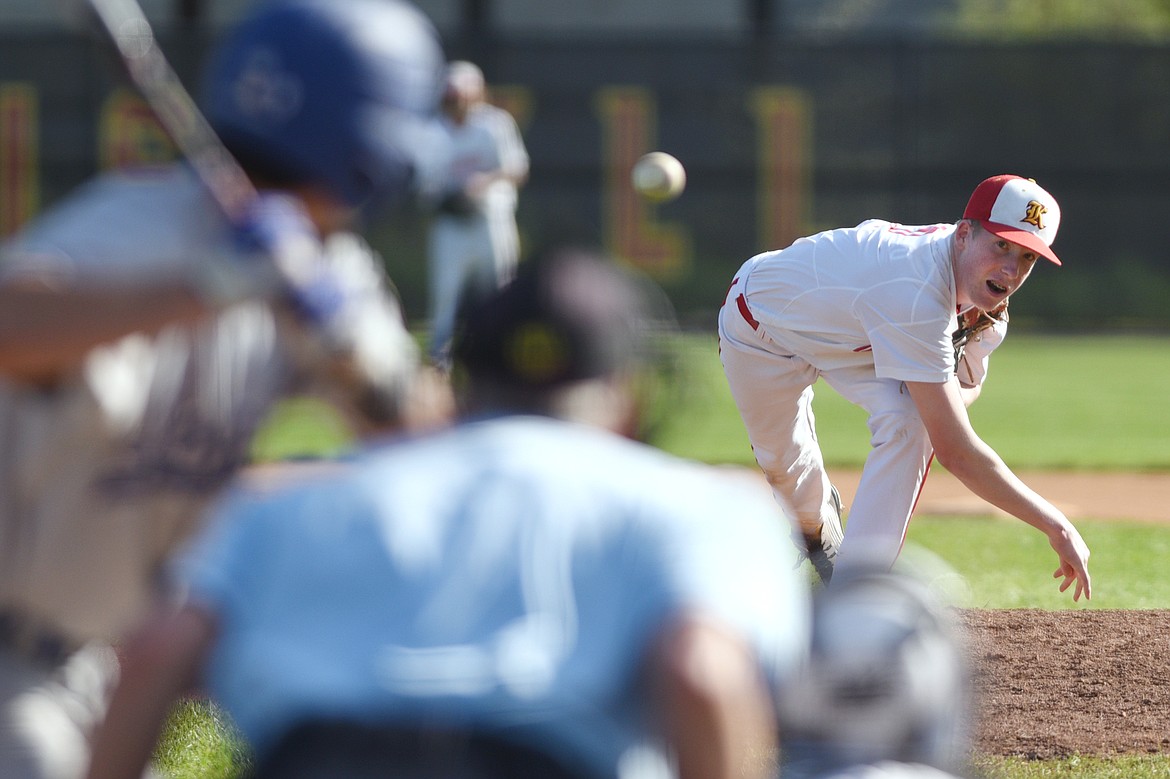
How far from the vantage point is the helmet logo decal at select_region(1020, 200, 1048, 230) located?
16.9 ft

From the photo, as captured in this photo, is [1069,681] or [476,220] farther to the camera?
[476,220]

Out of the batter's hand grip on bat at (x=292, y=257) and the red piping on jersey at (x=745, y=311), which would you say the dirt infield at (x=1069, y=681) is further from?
the batter's hand grip on bat at (x=292, y=257)

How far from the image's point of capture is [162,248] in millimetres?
2158

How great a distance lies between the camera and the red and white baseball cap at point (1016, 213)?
203 inches

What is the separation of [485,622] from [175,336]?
0.86 m

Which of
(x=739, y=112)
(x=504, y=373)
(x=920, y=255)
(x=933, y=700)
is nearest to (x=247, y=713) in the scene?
(x=504, y=373)

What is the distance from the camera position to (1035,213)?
204 inches

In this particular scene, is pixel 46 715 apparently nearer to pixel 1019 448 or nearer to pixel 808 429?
pixel 808 429

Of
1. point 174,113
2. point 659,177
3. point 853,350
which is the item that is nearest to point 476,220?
point 659,177

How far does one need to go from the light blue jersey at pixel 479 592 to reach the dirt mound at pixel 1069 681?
3.12 m

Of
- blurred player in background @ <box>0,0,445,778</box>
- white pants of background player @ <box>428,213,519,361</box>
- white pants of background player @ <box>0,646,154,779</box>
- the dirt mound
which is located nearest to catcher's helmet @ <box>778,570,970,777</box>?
blurred player in background @ <box>0,0,445,778</box>

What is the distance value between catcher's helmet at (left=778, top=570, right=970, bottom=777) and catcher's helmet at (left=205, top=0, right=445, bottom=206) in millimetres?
950

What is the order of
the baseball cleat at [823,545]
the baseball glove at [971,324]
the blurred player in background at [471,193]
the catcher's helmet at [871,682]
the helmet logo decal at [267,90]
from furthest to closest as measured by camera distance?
the blurred player in background at [471,193] < the baseball cleat at [823,545] < the baseball glove at [971,324] < the helmet logo decal at [267,90] < the catcher's helmet at [871,682]

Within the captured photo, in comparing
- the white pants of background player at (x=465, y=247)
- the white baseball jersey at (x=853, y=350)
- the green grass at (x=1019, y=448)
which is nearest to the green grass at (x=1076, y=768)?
the green grass at (x=1019, y=448)
